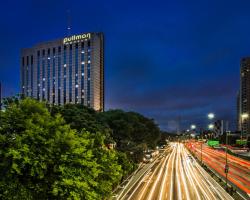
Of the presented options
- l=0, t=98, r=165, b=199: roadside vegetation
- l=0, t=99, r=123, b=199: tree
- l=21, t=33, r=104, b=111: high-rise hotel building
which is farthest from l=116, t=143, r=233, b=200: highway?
l=21, t=33, r=104, b=111: high-rise hotel building

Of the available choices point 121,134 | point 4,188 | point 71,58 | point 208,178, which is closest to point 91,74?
point 71,58

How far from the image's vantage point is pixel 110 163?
2862cm

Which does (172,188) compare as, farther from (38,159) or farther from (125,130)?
(38,159)

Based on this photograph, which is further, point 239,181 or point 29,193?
point 239,181

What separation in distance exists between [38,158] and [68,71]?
169347 mm

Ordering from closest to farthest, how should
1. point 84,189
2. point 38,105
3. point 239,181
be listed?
1. point 84,189
2. point 38,105
3. point 239,181

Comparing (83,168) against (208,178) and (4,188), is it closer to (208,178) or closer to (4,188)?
(4,188)

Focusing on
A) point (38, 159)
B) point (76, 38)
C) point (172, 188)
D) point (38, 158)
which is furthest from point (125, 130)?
point (76, 38)

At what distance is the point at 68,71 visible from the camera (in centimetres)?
18312

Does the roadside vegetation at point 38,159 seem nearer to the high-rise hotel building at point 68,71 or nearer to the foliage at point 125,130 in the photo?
the foliage at point 125,130

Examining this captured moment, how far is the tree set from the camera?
16891 mm

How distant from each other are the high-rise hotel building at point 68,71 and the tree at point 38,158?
152802mm

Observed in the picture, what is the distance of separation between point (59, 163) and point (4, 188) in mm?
3259

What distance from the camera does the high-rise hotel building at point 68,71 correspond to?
176750mm
